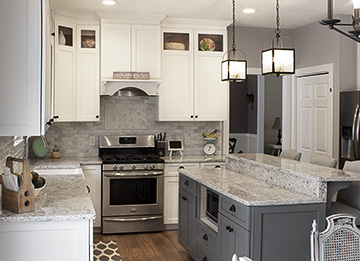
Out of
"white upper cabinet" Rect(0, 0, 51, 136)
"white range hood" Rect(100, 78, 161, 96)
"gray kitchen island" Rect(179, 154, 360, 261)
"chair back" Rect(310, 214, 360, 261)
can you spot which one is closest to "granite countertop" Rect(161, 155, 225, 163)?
"white range hood" Rect(100, 78, 161, 96)

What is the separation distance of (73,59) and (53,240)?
3384 millimetres

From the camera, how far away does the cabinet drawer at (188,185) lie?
4.59 meters

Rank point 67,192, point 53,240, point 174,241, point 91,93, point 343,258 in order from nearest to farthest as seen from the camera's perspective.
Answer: point 343,258 < point 53,240 < point 67,192 < point 174,241 < point 91,93

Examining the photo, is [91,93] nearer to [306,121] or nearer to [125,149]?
[125,149]

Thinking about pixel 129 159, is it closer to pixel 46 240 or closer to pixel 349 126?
pixel 349 126

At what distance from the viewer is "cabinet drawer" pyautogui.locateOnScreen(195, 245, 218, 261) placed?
13.5 feet

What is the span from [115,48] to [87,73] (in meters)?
0.46

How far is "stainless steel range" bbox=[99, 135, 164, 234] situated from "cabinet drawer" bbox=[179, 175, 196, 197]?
97 centimetres

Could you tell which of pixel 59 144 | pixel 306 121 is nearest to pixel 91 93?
pixel 59 144

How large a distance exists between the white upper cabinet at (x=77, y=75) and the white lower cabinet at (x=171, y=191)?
112 cm

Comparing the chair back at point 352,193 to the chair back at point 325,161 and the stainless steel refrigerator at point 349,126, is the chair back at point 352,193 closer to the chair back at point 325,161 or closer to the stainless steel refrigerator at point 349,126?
the chair back at point 325,161

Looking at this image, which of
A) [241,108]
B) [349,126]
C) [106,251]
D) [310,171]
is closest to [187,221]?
[106,251]

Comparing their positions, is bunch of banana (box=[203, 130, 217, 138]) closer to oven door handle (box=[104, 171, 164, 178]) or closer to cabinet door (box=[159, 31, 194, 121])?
cabinet door (box=[159, 31, 194, 121])

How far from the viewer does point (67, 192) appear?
3.63 metres
